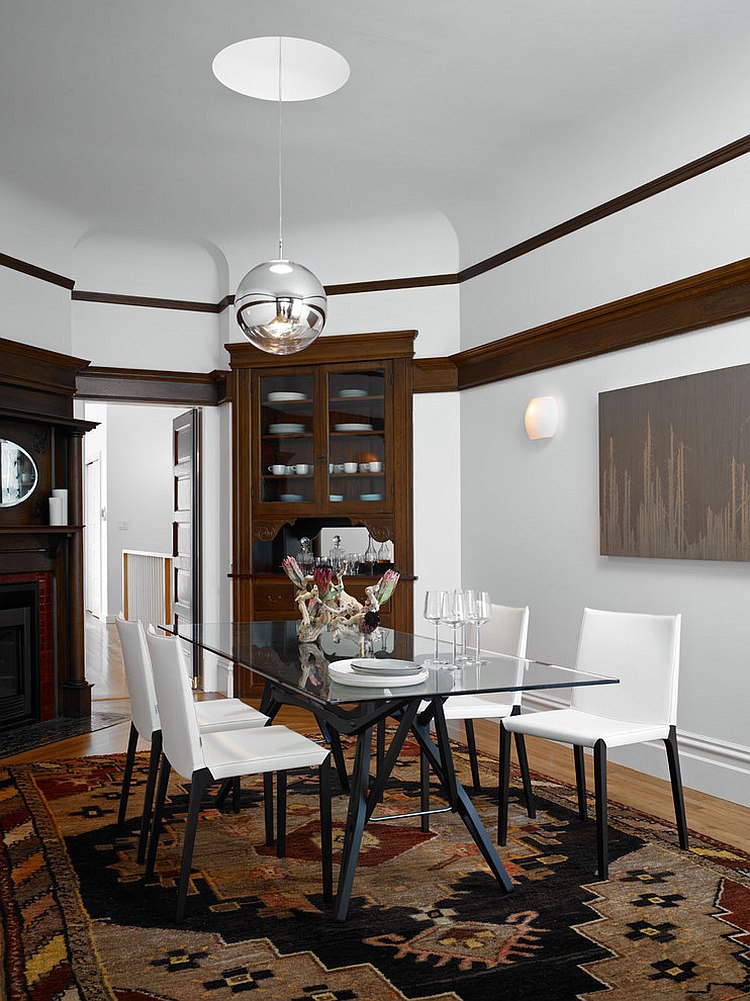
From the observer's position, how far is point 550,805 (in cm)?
385

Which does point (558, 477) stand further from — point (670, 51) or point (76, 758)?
point (76, 758)

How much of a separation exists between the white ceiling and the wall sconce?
4.18 ft

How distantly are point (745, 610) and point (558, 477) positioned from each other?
1451 millimetres

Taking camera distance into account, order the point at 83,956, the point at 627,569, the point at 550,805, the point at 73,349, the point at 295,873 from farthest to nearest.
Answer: the point at 73,349 → the point at 627,569 → the point at 550,805 → the point at 295,873 → the point at 83,956

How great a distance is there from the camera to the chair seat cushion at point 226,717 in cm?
359

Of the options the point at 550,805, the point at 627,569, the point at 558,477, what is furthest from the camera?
the point at 558,477

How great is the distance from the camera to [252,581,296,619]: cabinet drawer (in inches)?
245

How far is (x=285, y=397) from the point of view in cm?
629

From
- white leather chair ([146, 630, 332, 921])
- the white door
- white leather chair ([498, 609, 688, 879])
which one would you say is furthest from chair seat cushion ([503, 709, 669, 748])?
the white door

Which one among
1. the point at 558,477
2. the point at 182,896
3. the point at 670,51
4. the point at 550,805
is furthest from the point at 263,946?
the point at 670,51

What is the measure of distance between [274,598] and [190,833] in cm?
351

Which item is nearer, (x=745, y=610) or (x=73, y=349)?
(x=745, y=610)

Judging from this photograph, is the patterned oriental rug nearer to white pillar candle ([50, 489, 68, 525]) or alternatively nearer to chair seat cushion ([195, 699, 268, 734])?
chair seat cushion ([195, 699, 268, 734])

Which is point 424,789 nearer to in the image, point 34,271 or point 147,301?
point 34,271
